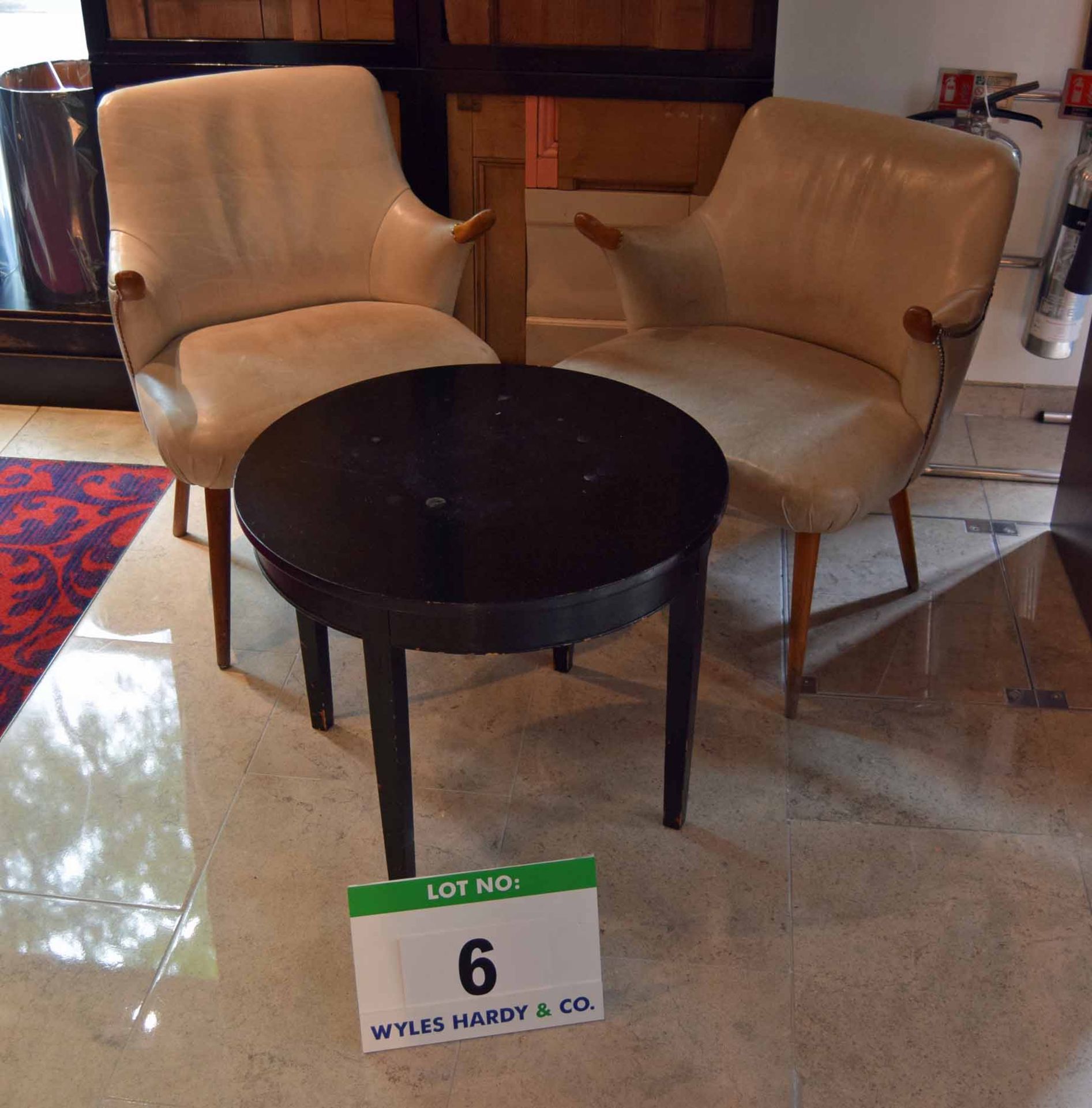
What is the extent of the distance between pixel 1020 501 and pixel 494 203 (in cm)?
129

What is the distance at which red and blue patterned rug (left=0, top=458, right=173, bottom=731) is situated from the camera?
221cm

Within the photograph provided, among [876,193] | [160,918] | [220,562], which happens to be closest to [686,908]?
[160,918]

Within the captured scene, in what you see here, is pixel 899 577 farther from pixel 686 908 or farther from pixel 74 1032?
pixel 74 1032

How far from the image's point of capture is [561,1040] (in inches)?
61.2

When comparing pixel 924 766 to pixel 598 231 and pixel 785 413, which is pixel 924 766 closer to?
pixel 785 413

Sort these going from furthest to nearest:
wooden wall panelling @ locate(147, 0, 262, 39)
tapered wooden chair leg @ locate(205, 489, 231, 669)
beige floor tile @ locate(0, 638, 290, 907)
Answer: wooden wall panelling @ locate(147, 0, 262, 39)
tapered wooden chair leg @ locate(205, 489, 231, 669)
beige floor tile @ locate(0, 638, 290, 907)

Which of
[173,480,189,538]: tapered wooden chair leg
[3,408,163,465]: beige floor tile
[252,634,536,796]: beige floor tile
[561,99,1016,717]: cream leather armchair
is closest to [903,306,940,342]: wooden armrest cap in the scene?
[561,99,1016,717]: cream leather armchair

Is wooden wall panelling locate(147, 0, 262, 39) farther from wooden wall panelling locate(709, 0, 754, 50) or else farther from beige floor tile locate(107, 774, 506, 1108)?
beige floor tile locate(107, 774, 506, 1108)

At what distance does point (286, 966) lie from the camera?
1642 mm

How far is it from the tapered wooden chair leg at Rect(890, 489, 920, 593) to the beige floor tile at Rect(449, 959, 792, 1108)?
95 centimetres

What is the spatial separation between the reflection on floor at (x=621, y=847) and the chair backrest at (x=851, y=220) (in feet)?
1.62

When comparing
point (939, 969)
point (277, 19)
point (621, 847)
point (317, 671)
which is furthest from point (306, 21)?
point (939, 969)

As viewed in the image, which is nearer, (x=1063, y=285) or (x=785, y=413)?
(x=785, y=413)

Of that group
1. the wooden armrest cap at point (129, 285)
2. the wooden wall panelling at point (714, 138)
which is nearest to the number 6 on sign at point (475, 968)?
the wooden armrest cap at point (129, 285)
